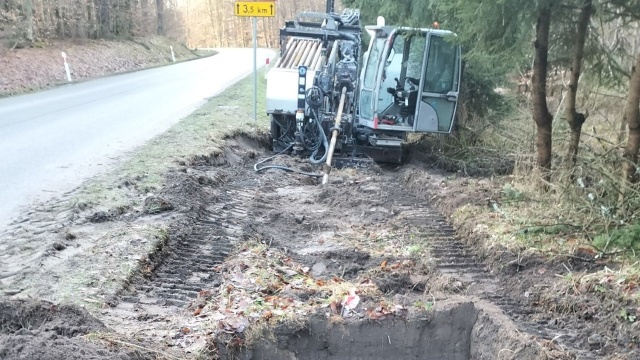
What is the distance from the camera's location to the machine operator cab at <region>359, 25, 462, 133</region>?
10.1m

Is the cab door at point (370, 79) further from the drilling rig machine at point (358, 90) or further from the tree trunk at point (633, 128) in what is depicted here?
the tree trunk at point (633, 128)

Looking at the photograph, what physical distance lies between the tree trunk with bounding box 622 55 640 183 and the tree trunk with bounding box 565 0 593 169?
2.61 ft

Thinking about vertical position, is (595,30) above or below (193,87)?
above

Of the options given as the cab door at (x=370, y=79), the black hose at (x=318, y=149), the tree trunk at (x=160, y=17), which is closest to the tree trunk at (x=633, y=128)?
the cab door at (x=370, y=79)

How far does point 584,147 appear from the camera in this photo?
7863mm

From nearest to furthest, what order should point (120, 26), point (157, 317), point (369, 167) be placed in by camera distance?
1. point (157, 317)
2. point (369, 167)
3. point (120, 26)

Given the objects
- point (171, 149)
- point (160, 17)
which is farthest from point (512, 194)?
point (160, 17)

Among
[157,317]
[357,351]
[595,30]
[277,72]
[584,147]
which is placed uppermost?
[595,30]

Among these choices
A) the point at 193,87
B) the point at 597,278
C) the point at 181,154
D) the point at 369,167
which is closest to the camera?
the point at 597,278

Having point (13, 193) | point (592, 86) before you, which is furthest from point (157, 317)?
point (592, 86)

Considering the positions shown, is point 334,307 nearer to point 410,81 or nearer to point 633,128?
point 633,128

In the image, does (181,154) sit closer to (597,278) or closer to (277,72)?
(277,72)

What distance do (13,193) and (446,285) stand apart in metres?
5.26

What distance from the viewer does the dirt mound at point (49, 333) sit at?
3.18 metres
